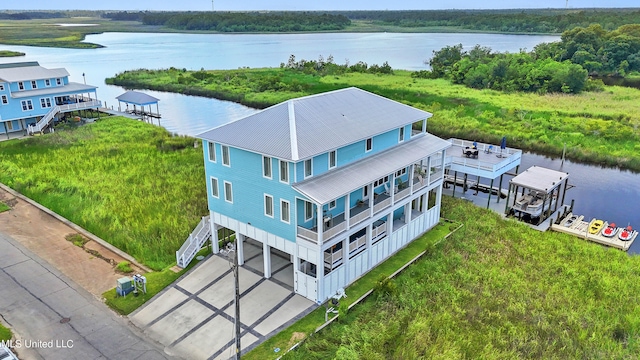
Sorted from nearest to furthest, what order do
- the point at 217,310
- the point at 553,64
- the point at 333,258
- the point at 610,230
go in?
the point at 217,310
the point at 333,258
the point at 610,230
the point at 553,64

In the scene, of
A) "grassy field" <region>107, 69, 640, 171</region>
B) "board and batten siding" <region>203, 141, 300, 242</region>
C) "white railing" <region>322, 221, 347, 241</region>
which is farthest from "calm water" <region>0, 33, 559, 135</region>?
"white railing" <region>322, 221, 347, 241</region>

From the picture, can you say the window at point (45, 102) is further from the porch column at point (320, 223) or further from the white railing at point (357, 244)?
the porch column at point (320, 223)

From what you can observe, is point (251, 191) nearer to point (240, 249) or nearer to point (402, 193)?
point (240, 249)

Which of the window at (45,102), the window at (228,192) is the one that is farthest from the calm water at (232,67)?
the window at (228,192)

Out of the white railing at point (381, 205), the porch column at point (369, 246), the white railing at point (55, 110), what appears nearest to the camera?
the porch column at point (369, 246)

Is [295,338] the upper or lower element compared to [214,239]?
lower

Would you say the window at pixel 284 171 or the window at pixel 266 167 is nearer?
the window at pixel 284 171

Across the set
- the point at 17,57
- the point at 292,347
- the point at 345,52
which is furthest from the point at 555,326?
the point at 17,57

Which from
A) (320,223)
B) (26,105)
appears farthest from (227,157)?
(26,105)
